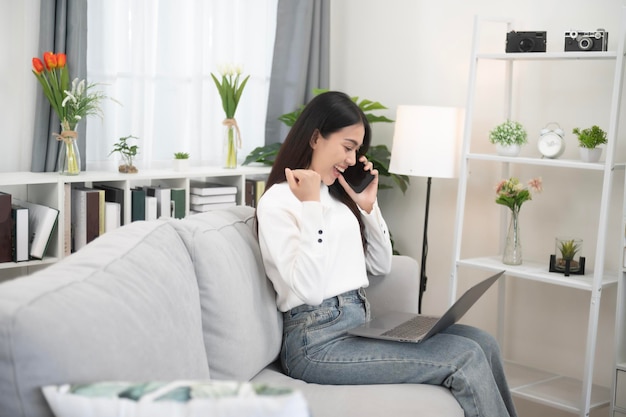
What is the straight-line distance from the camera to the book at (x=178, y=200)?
3.41 m

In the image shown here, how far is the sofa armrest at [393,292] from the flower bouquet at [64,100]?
139cm

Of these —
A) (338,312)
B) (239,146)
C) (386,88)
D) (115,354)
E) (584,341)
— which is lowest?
(584,341)

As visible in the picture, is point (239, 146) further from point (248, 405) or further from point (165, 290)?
point (248, 405)

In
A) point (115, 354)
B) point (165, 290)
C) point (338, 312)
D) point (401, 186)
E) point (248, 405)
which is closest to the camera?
point (248, 405)

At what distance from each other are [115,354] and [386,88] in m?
3.05

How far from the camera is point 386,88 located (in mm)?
4023

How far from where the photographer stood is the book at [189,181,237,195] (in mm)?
3508

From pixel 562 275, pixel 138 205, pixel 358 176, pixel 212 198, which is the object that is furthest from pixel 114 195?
pixel 562 275

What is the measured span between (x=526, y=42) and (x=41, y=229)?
208 centimetres

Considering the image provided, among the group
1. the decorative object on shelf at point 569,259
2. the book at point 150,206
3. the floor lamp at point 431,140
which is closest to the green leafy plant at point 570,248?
the decorative object on shelf at point 569,259

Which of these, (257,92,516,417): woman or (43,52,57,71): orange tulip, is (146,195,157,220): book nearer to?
(43,52,57,71): orange tulip

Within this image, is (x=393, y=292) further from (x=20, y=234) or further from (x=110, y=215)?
(x=20, y=234)

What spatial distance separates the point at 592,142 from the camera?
292 centimetres

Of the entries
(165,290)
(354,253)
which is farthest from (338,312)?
(165,290)
